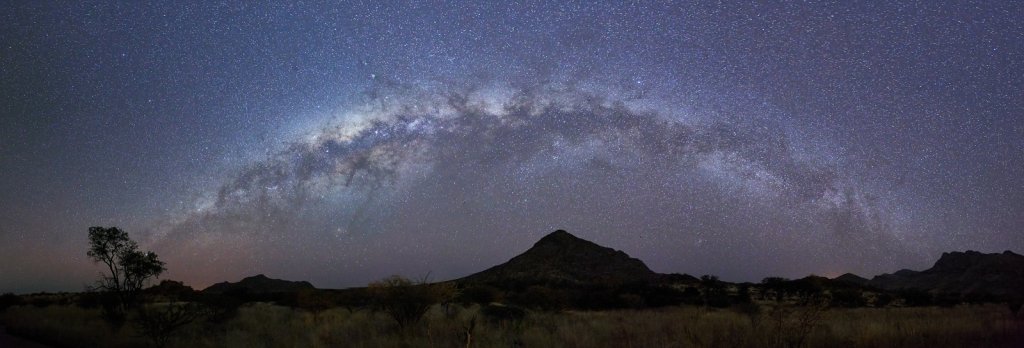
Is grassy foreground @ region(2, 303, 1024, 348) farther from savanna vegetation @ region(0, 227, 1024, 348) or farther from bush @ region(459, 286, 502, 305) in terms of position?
bush @ region(459, 286, 502, 305)

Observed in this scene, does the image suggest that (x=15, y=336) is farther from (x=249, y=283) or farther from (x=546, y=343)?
(x=249, y=283)

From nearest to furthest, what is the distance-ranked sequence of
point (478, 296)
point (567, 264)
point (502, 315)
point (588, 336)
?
point (588, 336), point (502, 315), point (478, 296), point (567, 264)

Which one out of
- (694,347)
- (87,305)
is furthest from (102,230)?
(694,347)

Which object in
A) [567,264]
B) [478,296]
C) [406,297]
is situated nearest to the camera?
[406,297]

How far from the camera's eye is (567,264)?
107 m

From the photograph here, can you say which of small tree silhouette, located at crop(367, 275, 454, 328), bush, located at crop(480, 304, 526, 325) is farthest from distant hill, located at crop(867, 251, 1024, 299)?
small tree silhouette, located at crop(367, 275, 454, 328)

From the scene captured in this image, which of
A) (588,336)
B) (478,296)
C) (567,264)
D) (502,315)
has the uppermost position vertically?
(567,264)

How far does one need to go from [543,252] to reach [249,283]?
75183 mm

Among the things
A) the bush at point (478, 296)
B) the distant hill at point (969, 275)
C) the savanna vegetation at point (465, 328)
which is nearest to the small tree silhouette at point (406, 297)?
the savanna vegetation at point (465, 328)

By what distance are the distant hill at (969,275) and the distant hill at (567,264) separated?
4013 centimetres

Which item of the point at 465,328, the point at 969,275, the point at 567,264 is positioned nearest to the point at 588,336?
the point at 465,328

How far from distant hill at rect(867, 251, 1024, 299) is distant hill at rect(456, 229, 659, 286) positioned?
40133mm

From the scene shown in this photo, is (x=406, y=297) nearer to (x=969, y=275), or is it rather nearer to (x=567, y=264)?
(x=567, y=264)

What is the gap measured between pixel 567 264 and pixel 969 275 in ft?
241
